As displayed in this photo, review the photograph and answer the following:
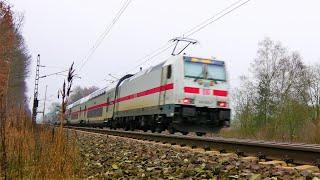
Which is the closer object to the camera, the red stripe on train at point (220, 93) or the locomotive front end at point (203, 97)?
the locomotive front end at point (203, 97)

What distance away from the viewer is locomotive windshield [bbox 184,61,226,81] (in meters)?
18.3

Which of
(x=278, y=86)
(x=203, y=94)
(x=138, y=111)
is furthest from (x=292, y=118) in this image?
(x=278, y=86)

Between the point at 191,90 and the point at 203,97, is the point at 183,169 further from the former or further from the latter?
the point at 203,97

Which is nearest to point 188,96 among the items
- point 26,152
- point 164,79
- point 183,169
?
point 164,79

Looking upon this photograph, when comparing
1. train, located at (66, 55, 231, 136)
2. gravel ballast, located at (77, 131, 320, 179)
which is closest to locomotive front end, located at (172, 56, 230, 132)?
train, located at (66, 55, 231, 136)

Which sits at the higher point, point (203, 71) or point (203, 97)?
point (203, 71)

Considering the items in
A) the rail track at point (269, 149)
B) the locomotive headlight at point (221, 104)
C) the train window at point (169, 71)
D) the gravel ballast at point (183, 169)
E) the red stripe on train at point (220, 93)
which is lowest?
the gravel ballast at point (183, 169)

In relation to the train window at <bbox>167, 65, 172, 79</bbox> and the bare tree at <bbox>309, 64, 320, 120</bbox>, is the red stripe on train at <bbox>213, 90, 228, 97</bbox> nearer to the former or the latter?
the train window at <bbox>167, 65, 172, 79</bbox>

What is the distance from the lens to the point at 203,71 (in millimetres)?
18531

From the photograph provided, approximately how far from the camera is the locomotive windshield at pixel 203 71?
18281 mm

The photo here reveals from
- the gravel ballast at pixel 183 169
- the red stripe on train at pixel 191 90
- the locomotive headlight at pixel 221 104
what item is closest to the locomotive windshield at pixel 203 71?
the red stripe on train at pixel 191 90

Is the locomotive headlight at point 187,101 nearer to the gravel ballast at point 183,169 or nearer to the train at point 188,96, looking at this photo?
the train at point 188,96

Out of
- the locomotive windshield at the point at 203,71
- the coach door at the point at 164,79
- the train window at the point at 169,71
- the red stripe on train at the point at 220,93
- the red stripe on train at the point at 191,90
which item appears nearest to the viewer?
the red stripe on train at the point at 191,90

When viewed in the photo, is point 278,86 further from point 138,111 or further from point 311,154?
point 311,154
